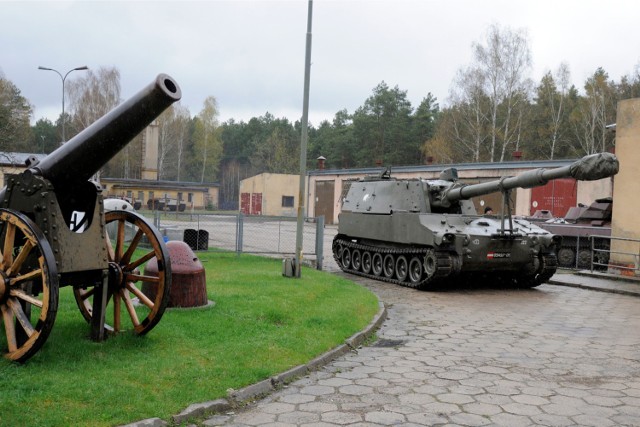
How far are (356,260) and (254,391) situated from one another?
34.6 ft

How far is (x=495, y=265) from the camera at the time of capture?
42.0ft

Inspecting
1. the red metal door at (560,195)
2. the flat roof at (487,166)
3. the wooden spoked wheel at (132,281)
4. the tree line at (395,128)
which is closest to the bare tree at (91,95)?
the tree line at (395,128)

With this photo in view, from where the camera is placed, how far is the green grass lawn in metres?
4.53

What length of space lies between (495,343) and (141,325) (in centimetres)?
411

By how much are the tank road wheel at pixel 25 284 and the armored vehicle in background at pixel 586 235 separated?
48.7ft

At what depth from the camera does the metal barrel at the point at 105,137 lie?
5168mm

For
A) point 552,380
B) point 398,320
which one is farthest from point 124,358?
point 398,320

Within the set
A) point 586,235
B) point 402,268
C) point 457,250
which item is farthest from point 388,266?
point 586,235

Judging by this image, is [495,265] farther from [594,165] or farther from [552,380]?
[552,380]

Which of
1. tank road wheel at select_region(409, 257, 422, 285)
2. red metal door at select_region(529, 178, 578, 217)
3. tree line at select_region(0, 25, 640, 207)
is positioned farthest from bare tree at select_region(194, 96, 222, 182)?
tank road wheel at select_region(409, 257, 422, 285)

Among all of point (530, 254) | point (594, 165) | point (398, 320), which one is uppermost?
point (594, 165)

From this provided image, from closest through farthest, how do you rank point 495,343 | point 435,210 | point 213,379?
point 213,379
point 495,343
point 435,210

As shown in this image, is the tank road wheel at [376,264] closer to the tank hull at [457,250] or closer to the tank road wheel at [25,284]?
the tank hull at [457,250]

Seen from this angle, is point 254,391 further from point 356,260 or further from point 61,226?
point 356,260
